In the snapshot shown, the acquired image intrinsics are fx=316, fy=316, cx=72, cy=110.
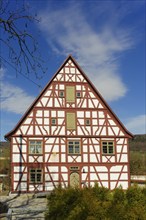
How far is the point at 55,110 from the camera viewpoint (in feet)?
84.0

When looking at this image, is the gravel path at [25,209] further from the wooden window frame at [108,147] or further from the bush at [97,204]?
the wooden window frame at [108,147]

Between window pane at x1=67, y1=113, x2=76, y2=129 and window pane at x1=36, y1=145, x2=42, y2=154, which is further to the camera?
window pane at x1=67, y1=113, x2=76, y2=129

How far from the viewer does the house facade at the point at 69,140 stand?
80.4 ft

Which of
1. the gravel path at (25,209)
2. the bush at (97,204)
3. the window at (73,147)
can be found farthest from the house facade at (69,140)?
the bush at (97,204)

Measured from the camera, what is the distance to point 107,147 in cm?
2570

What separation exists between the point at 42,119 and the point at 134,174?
70.1 feet

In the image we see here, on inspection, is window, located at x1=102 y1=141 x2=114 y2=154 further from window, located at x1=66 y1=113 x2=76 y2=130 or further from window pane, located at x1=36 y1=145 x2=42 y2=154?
window pane, located at x1=36 y1=145 x2=42 y2=154

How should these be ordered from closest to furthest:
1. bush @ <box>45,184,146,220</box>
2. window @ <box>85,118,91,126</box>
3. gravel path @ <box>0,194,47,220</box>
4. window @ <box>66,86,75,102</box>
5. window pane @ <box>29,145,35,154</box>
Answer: bush @ <box>45,184,146,220</box> < gravel path @ <box>0,194,47,220</box> < window pane @ <box>29,145,35,154</box> < window @ <box>85,118,91,126</box> < window @ <box>66,86,75,102</box>

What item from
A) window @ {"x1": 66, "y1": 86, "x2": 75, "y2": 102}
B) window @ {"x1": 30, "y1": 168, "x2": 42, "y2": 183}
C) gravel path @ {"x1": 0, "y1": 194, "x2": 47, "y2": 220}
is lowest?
gravel path @ {"x1": 0, "y1": 194, "x2": 47, "y2": 220}

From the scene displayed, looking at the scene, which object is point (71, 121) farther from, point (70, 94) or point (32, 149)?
point (32, 149)

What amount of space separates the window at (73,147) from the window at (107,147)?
2109 mm

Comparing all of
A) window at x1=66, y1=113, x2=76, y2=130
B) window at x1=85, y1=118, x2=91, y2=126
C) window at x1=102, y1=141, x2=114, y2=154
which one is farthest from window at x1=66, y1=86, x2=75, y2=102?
window at x1=102, y1=141, x2=114, y2=154

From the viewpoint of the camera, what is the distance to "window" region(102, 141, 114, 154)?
25.7m

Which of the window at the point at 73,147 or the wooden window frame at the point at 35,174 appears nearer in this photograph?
the wooden window frame at the point at 35,174
